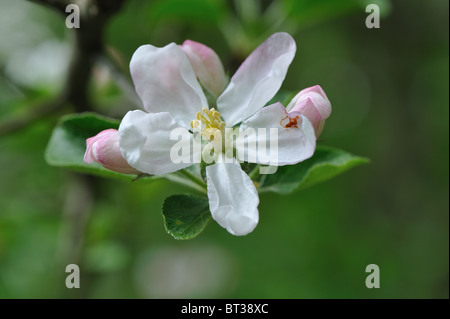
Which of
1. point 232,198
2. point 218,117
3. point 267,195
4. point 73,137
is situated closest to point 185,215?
point 232,198

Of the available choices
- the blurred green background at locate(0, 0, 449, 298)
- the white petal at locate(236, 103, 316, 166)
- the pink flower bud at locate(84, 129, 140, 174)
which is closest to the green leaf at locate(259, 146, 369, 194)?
A: the white petal at locate(236, 103, 316, 166)

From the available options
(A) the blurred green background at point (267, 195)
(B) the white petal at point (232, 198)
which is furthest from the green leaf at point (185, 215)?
(A) the blurred green background at point (267, 195)

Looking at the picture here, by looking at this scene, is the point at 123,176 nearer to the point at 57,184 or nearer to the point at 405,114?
the point at 57,184

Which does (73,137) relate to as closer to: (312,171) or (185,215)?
(185,215)

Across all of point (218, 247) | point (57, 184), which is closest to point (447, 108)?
point (218, 247)

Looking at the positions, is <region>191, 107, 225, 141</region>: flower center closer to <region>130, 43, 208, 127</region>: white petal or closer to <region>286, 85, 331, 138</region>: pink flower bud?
<region>130, 43, 208, 127</region>: white petal

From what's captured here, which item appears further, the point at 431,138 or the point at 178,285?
the point at 431,138

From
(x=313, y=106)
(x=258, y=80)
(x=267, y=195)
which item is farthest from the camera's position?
(x=267, y=195)
